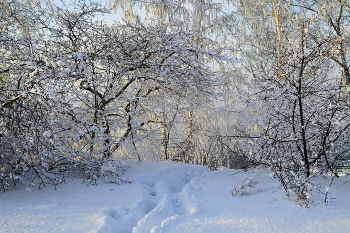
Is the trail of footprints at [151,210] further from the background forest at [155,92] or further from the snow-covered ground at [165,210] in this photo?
the background forest at [155,92]

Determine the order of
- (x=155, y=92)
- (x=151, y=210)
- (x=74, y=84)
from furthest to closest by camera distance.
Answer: (x=155, y=92), (x=74, y=84), (x=151, y=210)

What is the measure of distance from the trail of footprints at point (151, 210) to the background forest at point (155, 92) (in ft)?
2.08

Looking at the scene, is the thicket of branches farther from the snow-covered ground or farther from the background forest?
the snow-covered ground

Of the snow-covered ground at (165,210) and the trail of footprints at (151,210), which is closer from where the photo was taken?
the snow-covered ground at (165,210)

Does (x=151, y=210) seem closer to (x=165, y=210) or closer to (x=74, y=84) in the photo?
(x=165, y=210)

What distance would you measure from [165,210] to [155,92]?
11.1 feet

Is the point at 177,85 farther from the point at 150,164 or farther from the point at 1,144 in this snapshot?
the point at 1,144

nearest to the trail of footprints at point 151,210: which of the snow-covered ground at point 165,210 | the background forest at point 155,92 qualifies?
the snow-covered ground at point 165,210

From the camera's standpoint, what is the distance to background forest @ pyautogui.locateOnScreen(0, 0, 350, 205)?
2.87 m

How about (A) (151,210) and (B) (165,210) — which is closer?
(B) (165,210)

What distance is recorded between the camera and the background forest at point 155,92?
2.87 m

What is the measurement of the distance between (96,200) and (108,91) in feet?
7.05

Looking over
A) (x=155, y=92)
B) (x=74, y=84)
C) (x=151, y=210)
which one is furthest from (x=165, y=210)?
(x=155, y=92)

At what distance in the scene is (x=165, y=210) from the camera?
8.87 ft
